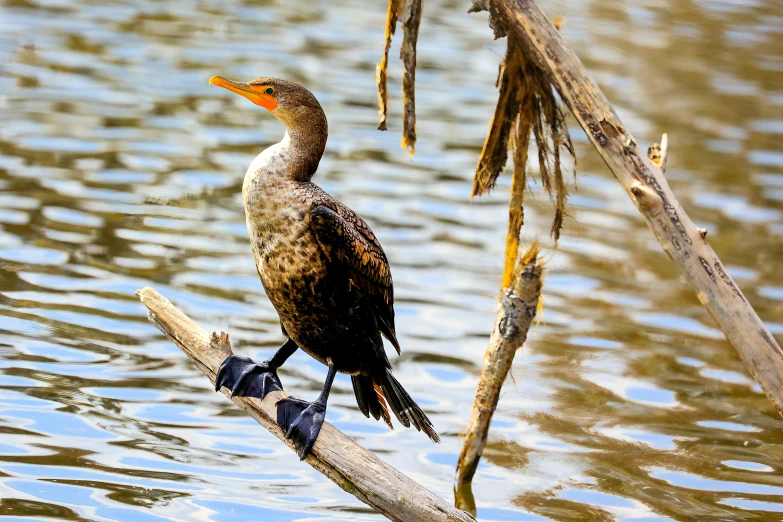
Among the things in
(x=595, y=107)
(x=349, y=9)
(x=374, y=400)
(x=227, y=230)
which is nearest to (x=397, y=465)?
(x=374, y=400)

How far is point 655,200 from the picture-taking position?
164 inches

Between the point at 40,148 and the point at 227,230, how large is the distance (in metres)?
2.08

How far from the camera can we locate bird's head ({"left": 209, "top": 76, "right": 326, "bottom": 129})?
14.6 ft

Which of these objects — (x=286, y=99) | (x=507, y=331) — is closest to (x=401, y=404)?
(x=507, y=331)

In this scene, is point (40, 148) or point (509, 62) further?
point (40, 148)

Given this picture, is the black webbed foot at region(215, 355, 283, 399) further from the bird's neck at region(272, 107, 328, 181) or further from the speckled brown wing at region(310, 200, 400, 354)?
the bird's neck at region(272, 107, 328, 181)

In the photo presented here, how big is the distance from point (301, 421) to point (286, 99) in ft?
3.98

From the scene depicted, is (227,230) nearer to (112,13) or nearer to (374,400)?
(374,400)

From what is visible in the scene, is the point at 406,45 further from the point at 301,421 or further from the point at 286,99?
the point at 301,421

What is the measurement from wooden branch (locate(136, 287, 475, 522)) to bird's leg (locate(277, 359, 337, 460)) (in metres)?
0.04

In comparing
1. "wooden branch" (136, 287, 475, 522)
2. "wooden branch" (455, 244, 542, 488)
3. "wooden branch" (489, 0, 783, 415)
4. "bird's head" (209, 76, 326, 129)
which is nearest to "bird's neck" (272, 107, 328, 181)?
"bird's head" (209, 76, 326, 129)

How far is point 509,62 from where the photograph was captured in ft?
15.3

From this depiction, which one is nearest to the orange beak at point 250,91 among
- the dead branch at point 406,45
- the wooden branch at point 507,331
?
the dead branch at point 406,45

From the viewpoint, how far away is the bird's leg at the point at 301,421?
13.7ft
